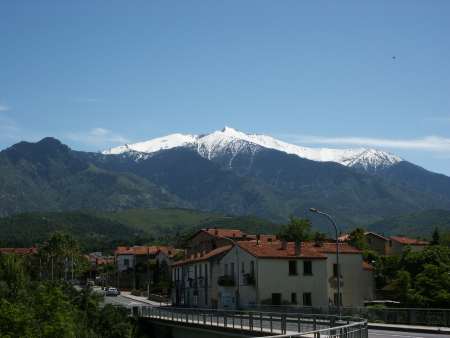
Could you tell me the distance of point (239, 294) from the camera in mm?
80062

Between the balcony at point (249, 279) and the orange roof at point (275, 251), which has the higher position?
the orange roof at point (275, 251)

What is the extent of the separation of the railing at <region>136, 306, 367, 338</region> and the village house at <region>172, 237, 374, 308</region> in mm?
10533

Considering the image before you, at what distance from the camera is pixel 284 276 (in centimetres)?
7762

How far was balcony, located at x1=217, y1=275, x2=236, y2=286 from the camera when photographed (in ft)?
268

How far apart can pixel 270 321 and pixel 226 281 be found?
35.5 metres

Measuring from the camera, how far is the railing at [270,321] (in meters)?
31.8

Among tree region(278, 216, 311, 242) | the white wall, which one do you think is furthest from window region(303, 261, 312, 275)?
the white wall

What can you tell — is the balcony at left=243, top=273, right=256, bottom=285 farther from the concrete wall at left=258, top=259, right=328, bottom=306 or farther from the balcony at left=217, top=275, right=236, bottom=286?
the balcony at left=217, top=275, right=236, bottom=286

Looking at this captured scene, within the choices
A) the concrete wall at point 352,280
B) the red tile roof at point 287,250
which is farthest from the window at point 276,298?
the concrete wall at point 352,280

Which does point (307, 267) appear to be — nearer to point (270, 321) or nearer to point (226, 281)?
point (226, 281)

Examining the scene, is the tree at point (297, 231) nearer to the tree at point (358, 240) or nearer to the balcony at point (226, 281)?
the tree at point (358, 240)

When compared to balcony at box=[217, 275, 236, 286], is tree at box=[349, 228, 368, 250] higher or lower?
higher

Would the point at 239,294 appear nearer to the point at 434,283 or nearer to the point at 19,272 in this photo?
the point at 434,283

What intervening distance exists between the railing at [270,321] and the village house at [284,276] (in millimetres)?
10533
